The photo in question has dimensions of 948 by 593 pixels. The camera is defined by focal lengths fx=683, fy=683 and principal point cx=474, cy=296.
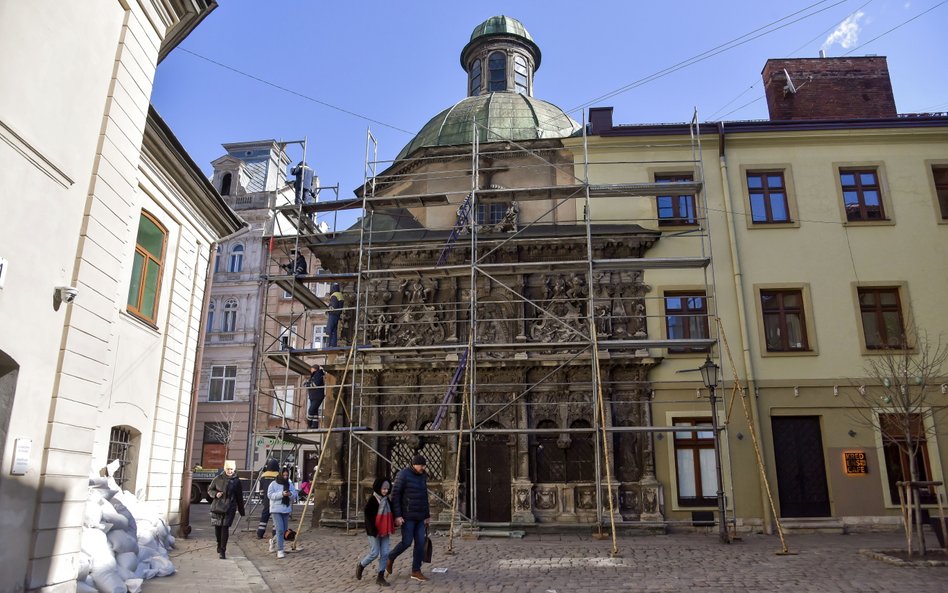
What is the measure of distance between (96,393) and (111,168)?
2902 millimetres

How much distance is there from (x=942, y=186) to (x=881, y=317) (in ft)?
14.7

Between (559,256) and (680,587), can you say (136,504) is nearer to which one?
(680,587)

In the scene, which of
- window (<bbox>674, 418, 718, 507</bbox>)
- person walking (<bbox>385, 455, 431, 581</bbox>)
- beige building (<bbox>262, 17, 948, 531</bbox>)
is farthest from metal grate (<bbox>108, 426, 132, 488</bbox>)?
window (<bbox>674, 418, 718, 507</bbox>)

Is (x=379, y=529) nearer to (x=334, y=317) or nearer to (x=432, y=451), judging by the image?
(x=432, y=451)

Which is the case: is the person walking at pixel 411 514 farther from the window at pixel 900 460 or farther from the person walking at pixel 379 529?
the window at pixel 900 460

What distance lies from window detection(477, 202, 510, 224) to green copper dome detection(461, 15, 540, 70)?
11.3 m

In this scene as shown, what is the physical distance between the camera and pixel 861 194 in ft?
64.0

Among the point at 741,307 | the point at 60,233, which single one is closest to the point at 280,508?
the point at 60,233

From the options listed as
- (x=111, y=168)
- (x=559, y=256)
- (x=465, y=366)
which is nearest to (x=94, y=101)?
(x=111, y=168)

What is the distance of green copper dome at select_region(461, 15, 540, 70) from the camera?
1159 inches

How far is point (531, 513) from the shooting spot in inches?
698

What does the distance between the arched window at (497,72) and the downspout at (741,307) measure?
11511 millimetres

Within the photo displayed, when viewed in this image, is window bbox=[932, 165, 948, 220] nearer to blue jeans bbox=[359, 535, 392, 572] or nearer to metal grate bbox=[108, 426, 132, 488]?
blue jeans bbox=[359, 535, 392, 572]

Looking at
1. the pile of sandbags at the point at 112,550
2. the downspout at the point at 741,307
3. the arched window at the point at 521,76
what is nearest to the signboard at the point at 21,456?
the pile of sandbags at the point at 112,550
